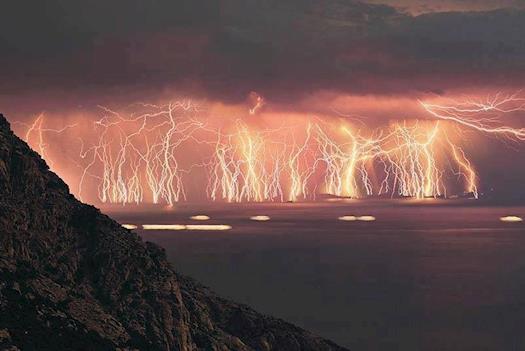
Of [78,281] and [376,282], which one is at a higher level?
[78,281]

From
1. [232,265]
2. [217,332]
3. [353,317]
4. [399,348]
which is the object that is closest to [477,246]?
[232,265]

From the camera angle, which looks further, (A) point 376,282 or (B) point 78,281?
(A) point 376,282

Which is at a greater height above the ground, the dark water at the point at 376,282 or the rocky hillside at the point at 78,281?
the rocky hillside at the point at 78,281

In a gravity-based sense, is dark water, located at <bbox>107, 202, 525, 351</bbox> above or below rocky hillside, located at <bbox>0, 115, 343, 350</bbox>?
below

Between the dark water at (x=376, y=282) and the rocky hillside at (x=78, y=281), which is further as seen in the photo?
the dark water at (x=376, y=282)

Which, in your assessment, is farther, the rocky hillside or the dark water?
the dark water
